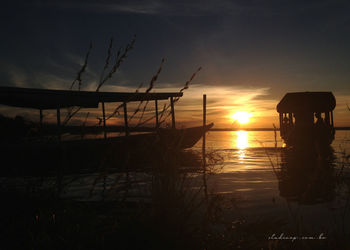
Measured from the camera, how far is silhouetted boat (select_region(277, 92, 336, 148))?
18406 mm

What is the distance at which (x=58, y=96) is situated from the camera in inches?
366

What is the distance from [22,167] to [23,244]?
19.5 ft

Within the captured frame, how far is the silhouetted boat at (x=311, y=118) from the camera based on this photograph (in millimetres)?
18406

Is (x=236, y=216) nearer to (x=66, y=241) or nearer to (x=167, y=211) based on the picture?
(x=167, y=211)

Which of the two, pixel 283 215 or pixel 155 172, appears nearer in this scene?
pixel 155 172

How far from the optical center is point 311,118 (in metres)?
19.8

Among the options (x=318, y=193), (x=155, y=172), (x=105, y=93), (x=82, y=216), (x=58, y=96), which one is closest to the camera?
(x=155, y=172)

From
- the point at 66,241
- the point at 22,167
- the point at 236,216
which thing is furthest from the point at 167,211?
the point at 22,167

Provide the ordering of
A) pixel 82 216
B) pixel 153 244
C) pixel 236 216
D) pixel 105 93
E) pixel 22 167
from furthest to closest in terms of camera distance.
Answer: pixel 105 93
pixel 22 167
pixel 236 216
pixel 82 216
pixel 153 244

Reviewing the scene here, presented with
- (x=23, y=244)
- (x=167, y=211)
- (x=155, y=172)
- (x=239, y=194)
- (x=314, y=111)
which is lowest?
(x=239, y=194)

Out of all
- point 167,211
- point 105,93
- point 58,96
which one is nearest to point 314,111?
point 105,93

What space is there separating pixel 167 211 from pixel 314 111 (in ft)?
64.2

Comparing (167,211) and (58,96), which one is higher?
(58,96)

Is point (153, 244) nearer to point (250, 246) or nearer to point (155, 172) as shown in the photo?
point (155, 172)
